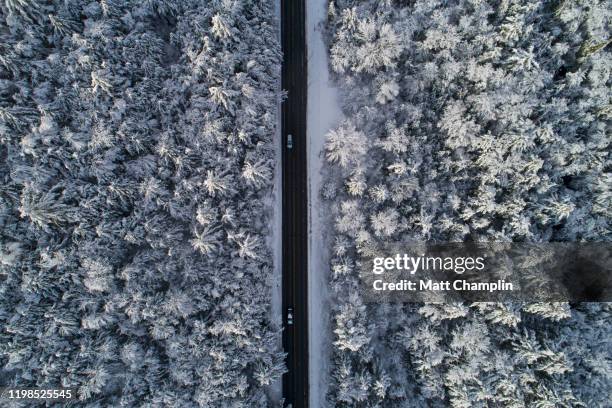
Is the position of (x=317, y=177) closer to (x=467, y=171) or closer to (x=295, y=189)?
(x=295, y=189)

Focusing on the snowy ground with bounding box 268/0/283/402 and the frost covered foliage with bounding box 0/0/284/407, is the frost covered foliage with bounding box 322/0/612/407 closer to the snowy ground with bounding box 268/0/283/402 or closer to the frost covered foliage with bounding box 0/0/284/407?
the snowy ground with bounding box 268/0/283/402

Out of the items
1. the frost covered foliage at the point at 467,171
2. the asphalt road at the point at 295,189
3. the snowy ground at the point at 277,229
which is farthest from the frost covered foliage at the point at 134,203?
the frost covered foliage at the point at 467,171

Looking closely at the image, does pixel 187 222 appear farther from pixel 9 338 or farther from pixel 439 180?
pixel 439 180

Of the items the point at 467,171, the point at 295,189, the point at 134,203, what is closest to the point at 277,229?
the point at 295,189

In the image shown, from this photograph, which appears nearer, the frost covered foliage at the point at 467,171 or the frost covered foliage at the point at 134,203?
the frost covered foliage at the point at 134,203

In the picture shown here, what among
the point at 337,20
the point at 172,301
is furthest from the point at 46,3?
the point at 172,301

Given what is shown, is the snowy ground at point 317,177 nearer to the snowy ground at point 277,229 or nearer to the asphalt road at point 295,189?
the asphalt road at point 295,189
